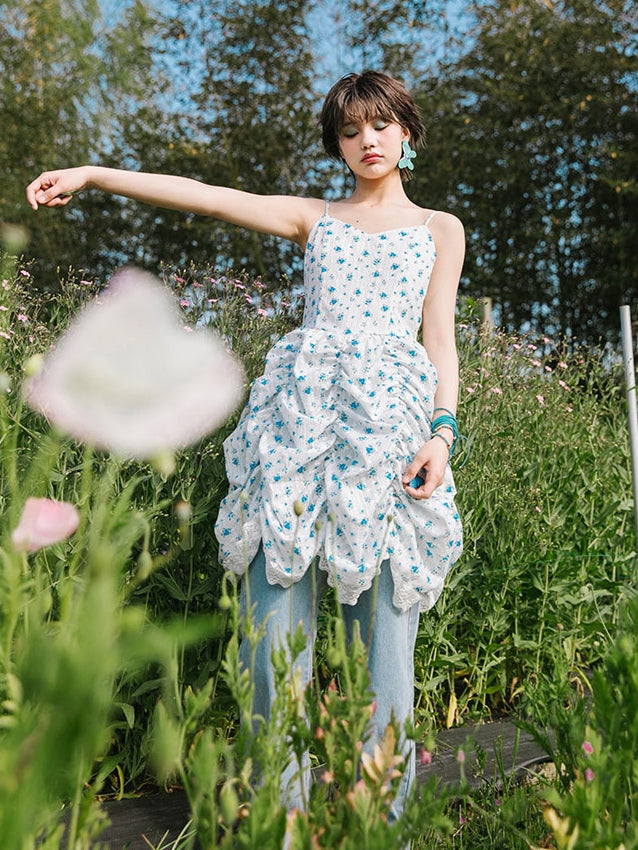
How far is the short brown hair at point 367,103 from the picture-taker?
2.04 m

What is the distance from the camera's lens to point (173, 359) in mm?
413

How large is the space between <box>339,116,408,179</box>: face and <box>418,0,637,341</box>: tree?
8.15 meters

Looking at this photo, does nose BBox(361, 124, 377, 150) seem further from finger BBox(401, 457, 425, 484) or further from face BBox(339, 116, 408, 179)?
finger BBox(401, 457, 425, 484)

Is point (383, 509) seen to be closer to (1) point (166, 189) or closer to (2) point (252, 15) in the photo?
(1) point (166, 189)

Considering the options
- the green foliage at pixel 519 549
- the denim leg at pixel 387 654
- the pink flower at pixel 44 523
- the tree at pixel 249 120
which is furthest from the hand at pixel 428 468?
the tree at pixel 249 120

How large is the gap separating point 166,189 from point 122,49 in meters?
8.82

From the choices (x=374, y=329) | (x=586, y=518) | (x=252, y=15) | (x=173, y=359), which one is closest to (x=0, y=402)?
(x=173, y=359)

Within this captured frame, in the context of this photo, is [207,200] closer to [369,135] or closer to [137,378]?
[369,135]

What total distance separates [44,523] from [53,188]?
1.34 m

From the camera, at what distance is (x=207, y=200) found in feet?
6.70

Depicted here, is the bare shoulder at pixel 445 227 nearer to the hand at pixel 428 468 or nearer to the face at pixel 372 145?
the face at pixel 372 145

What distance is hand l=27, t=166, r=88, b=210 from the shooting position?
167cm

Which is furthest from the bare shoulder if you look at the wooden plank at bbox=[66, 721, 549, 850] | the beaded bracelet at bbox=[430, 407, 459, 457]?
the wooden plank at bbox=[66, 721, 549, 850]

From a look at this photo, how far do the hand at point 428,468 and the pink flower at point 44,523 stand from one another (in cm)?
130
